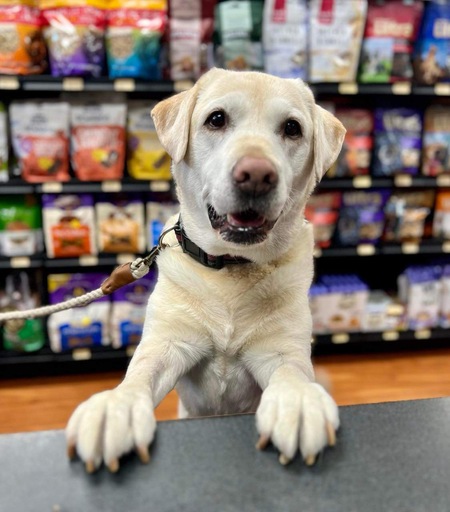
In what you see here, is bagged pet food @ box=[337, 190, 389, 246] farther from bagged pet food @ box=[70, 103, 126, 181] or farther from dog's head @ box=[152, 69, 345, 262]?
dog's head @ box=[152, 69, 345, 262]

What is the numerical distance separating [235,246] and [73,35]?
6.40ft

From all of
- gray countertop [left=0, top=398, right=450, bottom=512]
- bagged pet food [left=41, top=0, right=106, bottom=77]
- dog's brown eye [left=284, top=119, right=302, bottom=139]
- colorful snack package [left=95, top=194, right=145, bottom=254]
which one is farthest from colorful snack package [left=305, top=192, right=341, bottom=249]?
gray countertop [left=0, top=398, right=450, bottom=512]

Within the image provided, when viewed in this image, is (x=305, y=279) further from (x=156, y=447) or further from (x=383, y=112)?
(x=383, y=112)

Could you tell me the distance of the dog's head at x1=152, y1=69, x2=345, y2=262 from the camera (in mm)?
1093

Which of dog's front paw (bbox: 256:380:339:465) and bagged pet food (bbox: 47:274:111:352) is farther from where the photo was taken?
bagged pet food (bbox: 47:274:111:352)

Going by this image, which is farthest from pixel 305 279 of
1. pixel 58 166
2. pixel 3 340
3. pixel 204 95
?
pixel 3 340

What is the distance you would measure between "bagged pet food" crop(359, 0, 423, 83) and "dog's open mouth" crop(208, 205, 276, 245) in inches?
82.1

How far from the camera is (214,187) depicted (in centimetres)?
113

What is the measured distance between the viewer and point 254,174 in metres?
1.02

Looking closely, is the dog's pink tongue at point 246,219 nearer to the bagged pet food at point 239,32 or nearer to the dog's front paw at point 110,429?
the dog's front paw at point 110,429

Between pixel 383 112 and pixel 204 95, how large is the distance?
2002 millimetres

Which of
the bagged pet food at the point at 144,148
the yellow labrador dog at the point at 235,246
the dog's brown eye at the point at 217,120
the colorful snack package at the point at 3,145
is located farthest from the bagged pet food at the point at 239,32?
the dog's brown eye at the point at 217,120

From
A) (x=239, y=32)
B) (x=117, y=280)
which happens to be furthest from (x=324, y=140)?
(x=239, y=32)

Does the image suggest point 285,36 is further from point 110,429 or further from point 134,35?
Answer: point 110,429
